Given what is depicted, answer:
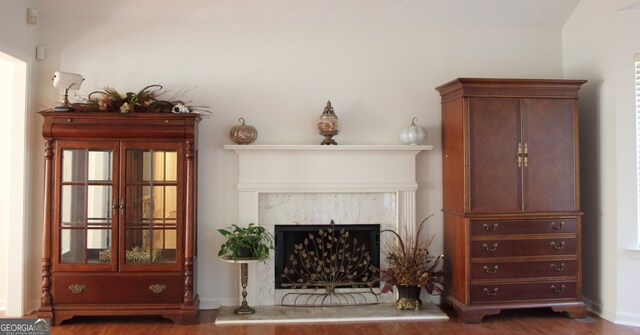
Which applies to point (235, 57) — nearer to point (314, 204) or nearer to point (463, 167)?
point (314, 204)

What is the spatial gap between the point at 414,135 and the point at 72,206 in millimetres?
2868

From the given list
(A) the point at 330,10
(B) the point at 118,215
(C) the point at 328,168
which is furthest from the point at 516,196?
(B) the point at 118,215

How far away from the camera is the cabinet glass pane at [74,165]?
14.0 ft

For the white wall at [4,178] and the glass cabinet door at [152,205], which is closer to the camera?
the glass cabinet door at [152,205]

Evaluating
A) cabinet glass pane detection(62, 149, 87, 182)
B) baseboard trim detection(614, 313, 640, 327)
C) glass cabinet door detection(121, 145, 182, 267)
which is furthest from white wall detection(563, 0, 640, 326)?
cabinet glass pane detection(62, 149, 87, 182)

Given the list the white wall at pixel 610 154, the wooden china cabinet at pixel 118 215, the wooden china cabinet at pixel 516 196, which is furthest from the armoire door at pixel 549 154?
the wooden china cabinet at pixel 118 215

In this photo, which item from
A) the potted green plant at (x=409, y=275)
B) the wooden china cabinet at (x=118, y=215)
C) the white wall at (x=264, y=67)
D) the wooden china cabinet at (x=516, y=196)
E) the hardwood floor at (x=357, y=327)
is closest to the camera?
the hardwood floor at (x=357, y=327)

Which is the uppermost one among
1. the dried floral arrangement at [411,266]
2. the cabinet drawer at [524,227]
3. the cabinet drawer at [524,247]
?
the cabinet drawer at [524,227]

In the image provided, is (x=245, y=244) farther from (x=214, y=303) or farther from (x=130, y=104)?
(x=130, y=104)

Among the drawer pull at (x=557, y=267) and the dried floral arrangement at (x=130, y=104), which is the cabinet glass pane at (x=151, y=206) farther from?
the drawer pull at (x=557, y=267)

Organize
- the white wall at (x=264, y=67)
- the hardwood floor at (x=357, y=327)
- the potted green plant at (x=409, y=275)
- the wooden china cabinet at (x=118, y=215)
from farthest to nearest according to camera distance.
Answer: the white wall at (x=264, y=67)
the potted green plant at (x=409, y=275)
the wooden china cabinet at (x=118, y=215)
the hardwood floor at (x=357, y=327)

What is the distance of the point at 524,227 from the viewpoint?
4441 millimetres

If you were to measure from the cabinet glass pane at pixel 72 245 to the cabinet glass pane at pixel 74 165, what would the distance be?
419mm

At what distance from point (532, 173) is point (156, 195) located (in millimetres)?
3061
